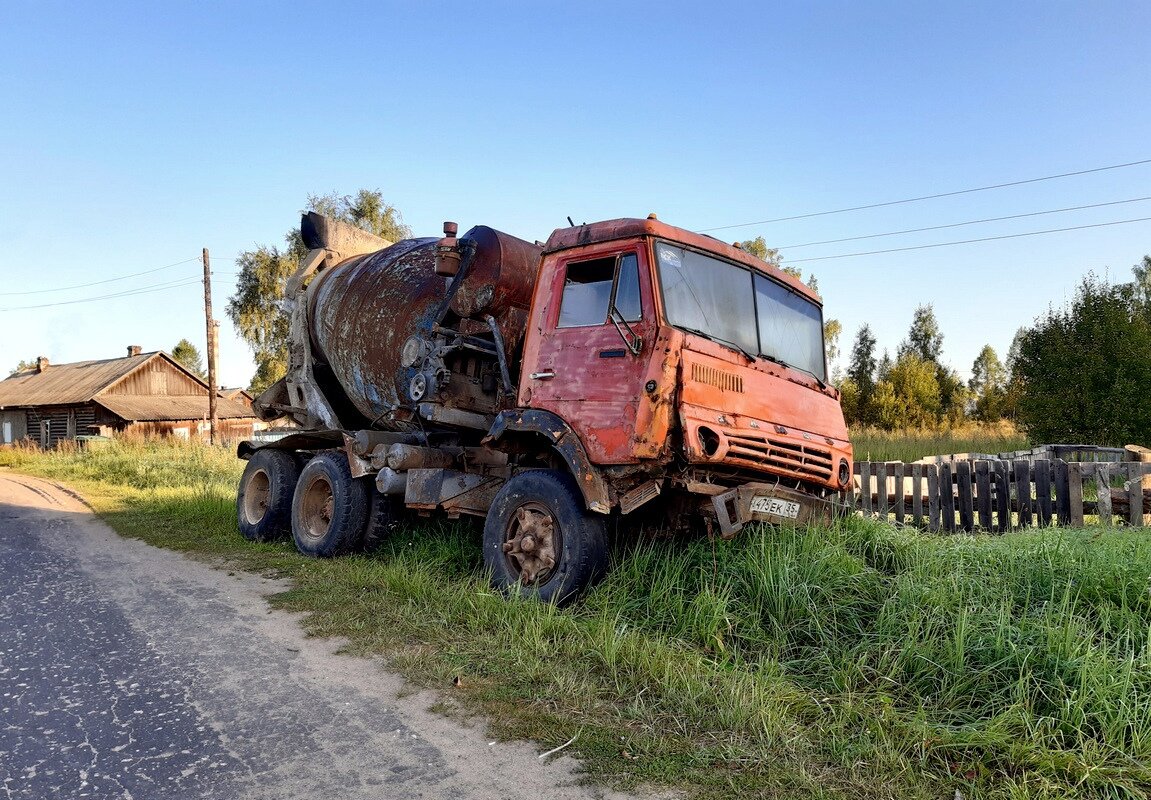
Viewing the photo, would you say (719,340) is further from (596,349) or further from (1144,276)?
(1144,276)

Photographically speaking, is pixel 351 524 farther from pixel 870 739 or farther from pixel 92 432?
pixel 92 432

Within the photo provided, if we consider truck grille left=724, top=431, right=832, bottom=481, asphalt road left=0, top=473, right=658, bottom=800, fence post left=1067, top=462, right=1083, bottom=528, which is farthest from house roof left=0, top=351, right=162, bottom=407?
fence post left=1067, top=462, right=1083, bottom=528

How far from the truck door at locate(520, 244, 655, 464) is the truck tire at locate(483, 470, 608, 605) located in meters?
0.46

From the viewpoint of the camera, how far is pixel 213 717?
3.87 m

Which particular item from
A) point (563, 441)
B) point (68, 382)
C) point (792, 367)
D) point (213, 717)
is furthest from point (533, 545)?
point (68, 382)

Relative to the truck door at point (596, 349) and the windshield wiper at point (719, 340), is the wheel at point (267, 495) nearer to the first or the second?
the truck door at point (596, 349)

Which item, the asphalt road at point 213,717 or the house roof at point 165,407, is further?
the house roof at point 165,407

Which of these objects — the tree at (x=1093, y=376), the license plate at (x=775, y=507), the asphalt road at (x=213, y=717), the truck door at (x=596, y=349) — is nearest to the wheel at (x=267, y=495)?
the asphalt road at (x=213, y=717)

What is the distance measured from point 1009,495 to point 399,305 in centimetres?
742

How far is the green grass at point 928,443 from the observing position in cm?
1975

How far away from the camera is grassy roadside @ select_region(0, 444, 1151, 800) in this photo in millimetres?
3248

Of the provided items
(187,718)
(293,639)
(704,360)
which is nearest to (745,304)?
(704,360)

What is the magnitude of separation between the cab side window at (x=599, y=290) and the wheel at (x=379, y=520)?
3323mm

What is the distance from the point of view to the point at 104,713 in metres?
3.93
